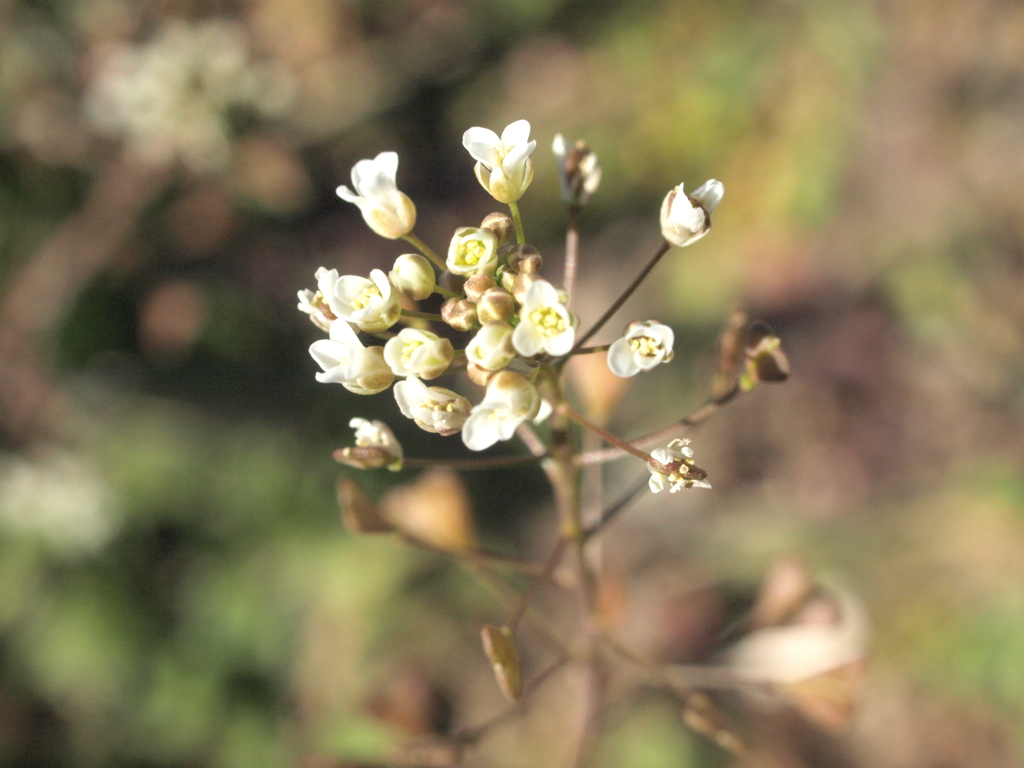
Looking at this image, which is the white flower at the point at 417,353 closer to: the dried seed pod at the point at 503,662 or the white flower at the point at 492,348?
the white flower at the point at 492,348

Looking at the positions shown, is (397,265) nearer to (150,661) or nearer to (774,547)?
(774,547)

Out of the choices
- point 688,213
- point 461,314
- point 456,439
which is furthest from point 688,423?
point 456,439

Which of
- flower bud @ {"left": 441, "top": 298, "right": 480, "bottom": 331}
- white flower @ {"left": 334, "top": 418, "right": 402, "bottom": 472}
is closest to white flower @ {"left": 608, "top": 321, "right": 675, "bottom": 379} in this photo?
flower bud @ {"left": 441, "top": 298, "right": 480, "bottom": 331}

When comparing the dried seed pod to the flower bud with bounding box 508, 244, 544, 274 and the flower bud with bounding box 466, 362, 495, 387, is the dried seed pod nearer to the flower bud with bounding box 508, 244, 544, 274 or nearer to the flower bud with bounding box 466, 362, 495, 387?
the flower bud with bounding box 466, 362, 495, 387

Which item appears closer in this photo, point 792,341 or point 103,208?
point 792,341

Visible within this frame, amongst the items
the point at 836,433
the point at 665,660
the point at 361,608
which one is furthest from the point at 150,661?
the point at 836,433

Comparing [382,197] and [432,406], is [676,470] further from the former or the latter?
[382,197]
